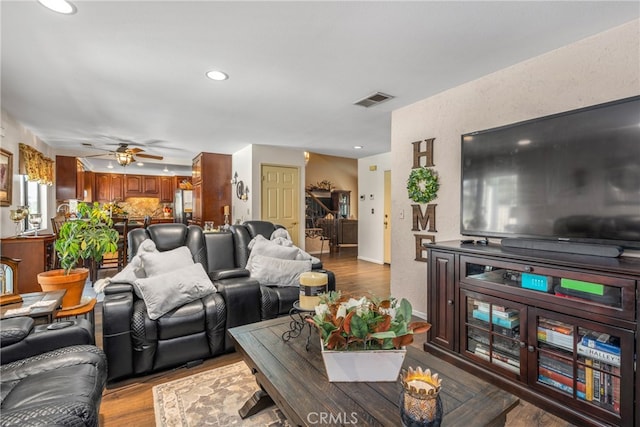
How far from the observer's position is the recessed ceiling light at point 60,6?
1.67 meters

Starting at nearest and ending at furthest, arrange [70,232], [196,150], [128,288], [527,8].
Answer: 1. [527,8]
2. [128,288]
3. [70,232]
4. [196,150]

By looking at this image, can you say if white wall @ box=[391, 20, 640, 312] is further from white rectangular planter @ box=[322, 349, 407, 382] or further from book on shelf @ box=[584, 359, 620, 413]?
white rectangular planter @ box=[322, 349, 407, 382]

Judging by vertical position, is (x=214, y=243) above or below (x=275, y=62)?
below

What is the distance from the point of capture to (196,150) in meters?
6.12

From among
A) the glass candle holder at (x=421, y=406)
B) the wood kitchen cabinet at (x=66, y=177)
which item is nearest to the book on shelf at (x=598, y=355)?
the glass candle holder at (x=421, y=406)

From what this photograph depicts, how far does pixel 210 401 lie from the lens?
6.00ft

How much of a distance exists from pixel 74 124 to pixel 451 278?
5154 millimetres

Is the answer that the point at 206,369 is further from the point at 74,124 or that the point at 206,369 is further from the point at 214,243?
the point at 74,124

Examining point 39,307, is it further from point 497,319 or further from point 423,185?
point 423,185

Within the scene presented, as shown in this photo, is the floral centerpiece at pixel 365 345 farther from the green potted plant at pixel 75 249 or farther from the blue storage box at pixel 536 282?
the green potted plant at pixel 75 249

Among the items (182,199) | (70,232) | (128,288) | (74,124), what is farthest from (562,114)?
(182,199)

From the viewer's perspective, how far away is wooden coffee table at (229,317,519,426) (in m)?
1.03

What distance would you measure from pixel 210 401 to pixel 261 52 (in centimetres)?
241

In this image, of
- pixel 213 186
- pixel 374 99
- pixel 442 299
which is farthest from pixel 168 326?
pixel 213 186
